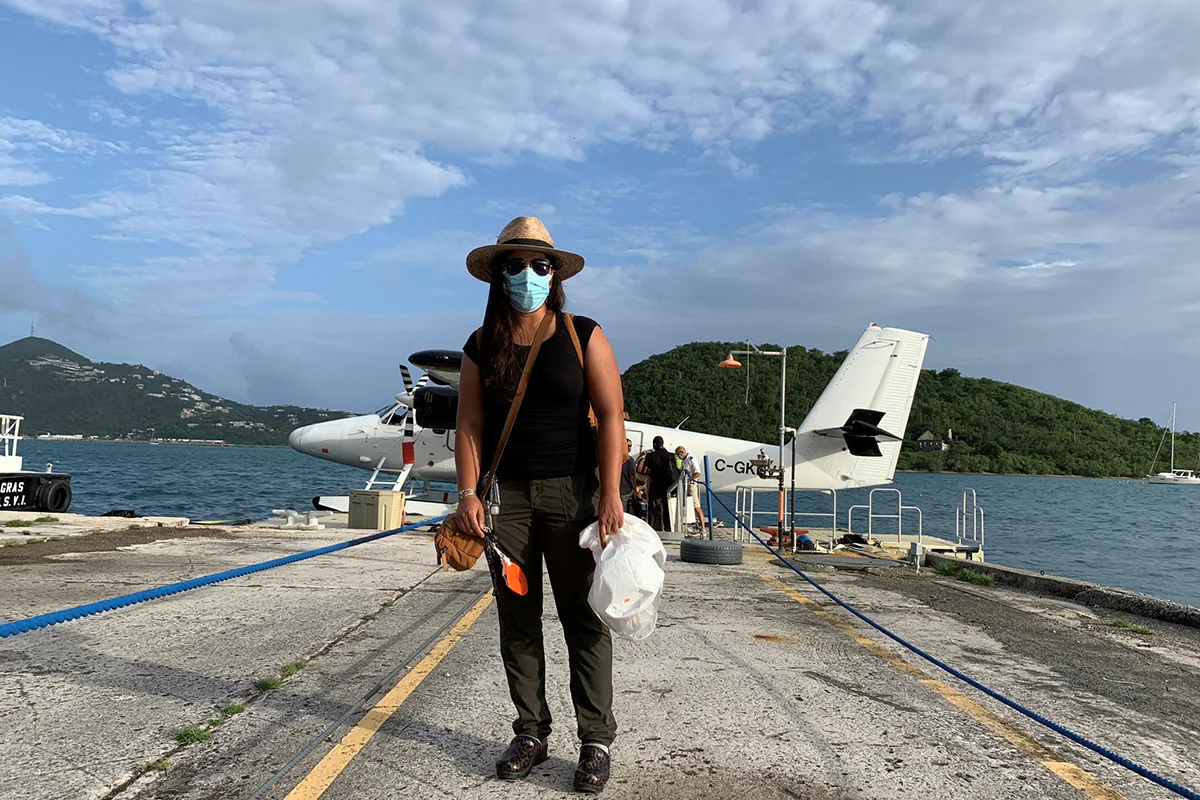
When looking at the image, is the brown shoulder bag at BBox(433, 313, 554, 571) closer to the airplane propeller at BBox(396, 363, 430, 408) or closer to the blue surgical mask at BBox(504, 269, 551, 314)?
the blue surgical mask at BBox(504, 269, 551, 314)

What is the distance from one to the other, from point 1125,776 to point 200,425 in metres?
179

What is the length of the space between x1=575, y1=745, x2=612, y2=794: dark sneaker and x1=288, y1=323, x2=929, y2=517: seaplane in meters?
15.3

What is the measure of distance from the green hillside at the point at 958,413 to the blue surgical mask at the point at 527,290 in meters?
61.1

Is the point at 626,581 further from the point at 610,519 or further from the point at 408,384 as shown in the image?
the point at 408,384

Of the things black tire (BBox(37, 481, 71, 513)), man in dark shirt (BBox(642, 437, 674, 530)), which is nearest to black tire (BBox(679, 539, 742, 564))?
man in dark shirt (BBox(642, 437, 674, 530))

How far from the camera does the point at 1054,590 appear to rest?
8938mm

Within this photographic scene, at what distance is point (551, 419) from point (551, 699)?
1.75 m

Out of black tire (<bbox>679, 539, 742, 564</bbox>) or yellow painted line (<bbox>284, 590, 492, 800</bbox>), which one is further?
black tire (<bbox>679, 539, 742, 564</bbox>)

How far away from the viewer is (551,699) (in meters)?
4.04

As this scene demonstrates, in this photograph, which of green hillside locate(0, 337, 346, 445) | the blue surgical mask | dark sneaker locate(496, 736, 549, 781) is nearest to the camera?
dark sneaker locate(496, 736, 549, 781)

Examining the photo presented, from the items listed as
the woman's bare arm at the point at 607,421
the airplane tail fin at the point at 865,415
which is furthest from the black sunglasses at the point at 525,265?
the airplane tail fin at the point at 865,415

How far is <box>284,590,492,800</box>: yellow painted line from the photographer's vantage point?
2799 mm

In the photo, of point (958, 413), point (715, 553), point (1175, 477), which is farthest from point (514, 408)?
point (1175, 477)

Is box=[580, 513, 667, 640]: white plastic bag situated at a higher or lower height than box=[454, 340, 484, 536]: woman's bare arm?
lower
